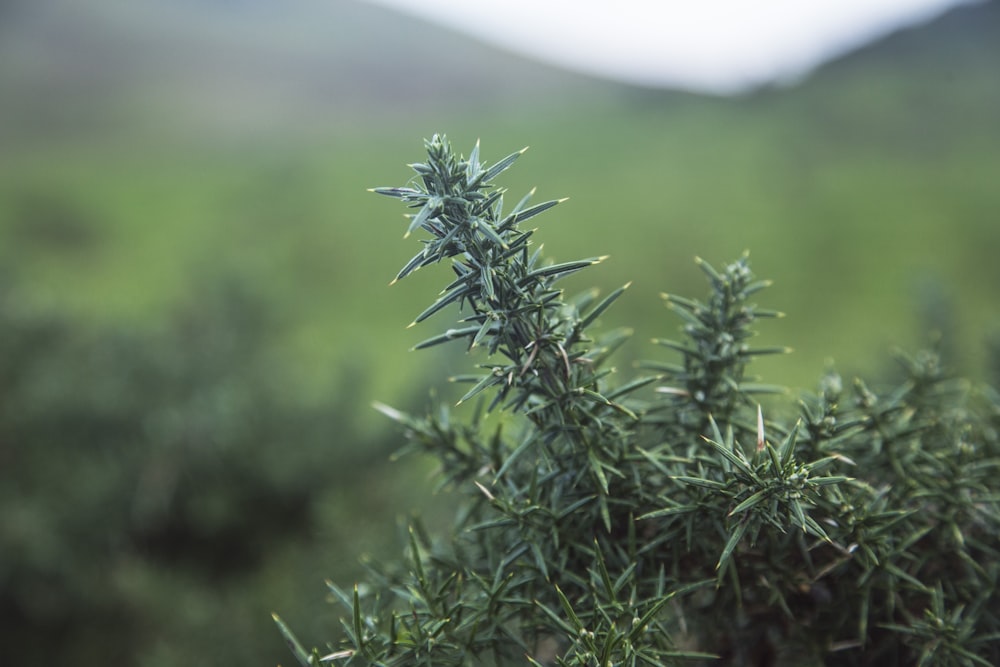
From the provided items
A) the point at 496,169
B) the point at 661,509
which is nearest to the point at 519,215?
the point at 496,169

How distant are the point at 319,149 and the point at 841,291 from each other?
12.9 metres

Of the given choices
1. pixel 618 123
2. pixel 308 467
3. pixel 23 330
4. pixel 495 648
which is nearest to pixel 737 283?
pixel 495 648

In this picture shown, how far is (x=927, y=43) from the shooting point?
50.4ft

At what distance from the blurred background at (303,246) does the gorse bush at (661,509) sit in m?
0.25

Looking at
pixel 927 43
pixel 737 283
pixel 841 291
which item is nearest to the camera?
pixel 737 283

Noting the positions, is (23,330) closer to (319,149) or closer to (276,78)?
(319,149)

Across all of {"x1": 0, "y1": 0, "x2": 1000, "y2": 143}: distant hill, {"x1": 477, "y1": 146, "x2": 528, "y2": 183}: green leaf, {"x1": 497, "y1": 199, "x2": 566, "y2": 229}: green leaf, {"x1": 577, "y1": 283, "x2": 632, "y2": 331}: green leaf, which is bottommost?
{"x1": 577, "y1": 283, "x2": 632, "y2": 331}: green leaf

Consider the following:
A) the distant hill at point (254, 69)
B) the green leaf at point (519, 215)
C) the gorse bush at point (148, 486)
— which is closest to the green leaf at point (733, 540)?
the green leaf at point (519, 215)

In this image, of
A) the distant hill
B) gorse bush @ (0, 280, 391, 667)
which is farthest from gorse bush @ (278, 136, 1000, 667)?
the distant hill

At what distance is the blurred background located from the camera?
416 cm

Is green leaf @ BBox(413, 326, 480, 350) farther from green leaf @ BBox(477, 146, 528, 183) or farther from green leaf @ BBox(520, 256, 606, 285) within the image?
green leaf @ BBox(477, 146, 528, 183)

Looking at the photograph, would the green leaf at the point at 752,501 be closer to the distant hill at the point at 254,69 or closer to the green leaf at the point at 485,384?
the green leaf at the point at 485,384

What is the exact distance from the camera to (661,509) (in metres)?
1.14

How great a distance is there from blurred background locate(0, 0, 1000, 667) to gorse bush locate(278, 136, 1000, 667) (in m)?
0.25
